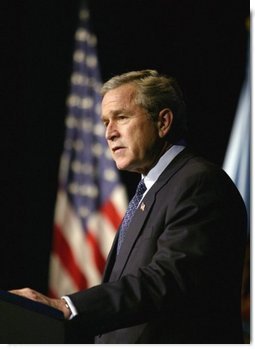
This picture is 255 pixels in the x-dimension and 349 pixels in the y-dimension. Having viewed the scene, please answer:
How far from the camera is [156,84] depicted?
212cm

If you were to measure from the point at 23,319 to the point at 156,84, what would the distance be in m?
1.04

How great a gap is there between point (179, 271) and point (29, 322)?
396 millimetres

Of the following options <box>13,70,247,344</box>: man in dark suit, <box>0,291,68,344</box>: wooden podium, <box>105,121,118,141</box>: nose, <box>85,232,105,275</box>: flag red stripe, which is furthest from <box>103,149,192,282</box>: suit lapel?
<box>85,232,105,275</box>: flag red stripe

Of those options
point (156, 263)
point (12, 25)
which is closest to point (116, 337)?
point (156, 263)

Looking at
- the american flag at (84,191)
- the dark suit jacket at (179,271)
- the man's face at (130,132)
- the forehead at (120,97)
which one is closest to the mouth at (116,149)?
the man's face at (130,132)

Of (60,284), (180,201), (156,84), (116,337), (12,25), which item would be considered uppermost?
(12,25)

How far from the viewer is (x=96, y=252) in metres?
3.70

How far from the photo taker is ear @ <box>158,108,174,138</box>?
208cm

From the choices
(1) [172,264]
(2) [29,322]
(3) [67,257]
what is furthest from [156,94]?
(3) [67,257]

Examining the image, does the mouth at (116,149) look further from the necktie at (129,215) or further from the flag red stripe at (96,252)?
the flag red stripe at (96,252)

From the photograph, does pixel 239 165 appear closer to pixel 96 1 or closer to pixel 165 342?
pixel 96 1

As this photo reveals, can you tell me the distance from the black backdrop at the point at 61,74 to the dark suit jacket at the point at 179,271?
1940 mm

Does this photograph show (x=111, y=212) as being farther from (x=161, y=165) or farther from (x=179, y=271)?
(x=179, y=271)

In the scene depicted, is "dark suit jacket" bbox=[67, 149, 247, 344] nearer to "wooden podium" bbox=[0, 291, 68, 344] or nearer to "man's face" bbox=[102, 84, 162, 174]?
"wooden podium" bbox=[0, 291, 68, 344]
